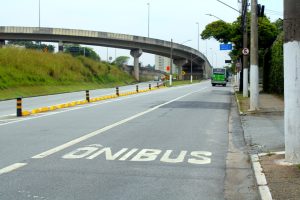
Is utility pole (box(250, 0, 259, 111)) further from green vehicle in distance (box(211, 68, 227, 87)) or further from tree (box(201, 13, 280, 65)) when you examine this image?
green vehicle in distance (box(211, 68, 227, 87))

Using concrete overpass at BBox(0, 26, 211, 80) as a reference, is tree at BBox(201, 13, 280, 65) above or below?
below

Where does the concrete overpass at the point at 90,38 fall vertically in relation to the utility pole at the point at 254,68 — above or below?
above

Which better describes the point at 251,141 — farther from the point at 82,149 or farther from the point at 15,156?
the point at 15,156

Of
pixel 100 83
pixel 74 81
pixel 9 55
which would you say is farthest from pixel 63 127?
pixel 100 83

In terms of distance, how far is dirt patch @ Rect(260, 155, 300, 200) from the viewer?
706cm

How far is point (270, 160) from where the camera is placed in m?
9.88

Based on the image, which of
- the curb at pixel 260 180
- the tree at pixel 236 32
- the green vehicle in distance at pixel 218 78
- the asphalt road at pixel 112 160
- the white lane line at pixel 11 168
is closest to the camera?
the curb at pixel 260 180

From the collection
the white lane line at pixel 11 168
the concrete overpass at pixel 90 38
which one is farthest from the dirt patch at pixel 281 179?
the concrete overpass at pixel 90 38

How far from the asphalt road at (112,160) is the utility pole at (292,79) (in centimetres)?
137

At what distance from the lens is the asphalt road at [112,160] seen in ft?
25.1

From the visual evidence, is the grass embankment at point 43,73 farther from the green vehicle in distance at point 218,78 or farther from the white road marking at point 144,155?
the white road marking at point 144,155

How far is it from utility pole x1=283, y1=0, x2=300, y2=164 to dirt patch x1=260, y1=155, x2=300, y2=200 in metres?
0.46

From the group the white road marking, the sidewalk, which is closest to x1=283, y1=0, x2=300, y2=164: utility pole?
the sidewalk

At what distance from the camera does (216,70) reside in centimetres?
8525
